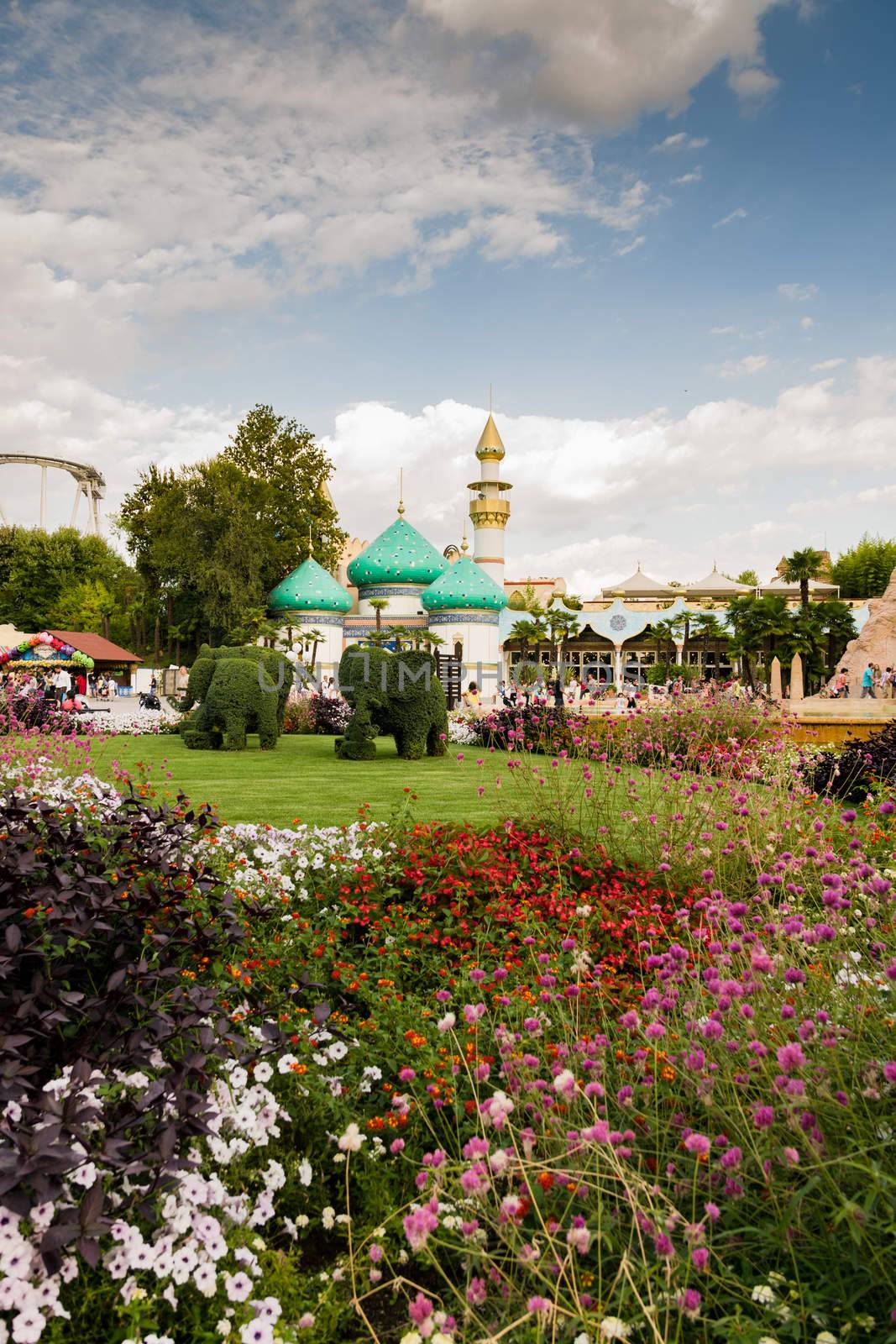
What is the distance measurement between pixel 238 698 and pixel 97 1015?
44.5 feet

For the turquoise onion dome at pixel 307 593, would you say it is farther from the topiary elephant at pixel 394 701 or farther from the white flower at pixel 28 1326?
the white flower at pixel 28 1326

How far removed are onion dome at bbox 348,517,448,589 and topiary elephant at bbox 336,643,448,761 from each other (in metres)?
29.4

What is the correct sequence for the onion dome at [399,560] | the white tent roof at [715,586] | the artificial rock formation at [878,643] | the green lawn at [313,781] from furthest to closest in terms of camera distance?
1. the white tent roof at [715,586]
2. the onion dome at [399,560]
3. the artificial rock formation at [878,643]
4. the green lawn at [313,781]

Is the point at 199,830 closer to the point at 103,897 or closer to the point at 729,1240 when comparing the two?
the point at 103,897

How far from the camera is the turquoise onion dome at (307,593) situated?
137 ft

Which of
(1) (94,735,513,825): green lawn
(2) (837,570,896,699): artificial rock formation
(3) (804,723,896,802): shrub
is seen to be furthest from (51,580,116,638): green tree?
(3) (804,723,896,802): shrub

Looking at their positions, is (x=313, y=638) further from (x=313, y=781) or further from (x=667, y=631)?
(x=667, y=631)

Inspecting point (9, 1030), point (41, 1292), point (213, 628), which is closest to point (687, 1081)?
point (41, 1292)

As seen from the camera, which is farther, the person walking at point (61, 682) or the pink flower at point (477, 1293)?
the person walking at point (61, 682)

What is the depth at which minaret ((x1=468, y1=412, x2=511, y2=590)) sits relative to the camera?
47844 millimetres

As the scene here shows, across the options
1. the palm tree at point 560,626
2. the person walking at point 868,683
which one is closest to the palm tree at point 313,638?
the palm tree at point 560,626

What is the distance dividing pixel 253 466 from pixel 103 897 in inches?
1683

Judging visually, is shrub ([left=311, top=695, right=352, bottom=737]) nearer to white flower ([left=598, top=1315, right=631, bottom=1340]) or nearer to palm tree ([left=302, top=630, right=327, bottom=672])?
palm tree ([left=302, top=630, right=327, bottom=672])

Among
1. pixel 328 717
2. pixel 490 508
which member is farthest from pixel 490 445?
pixel 328 717
